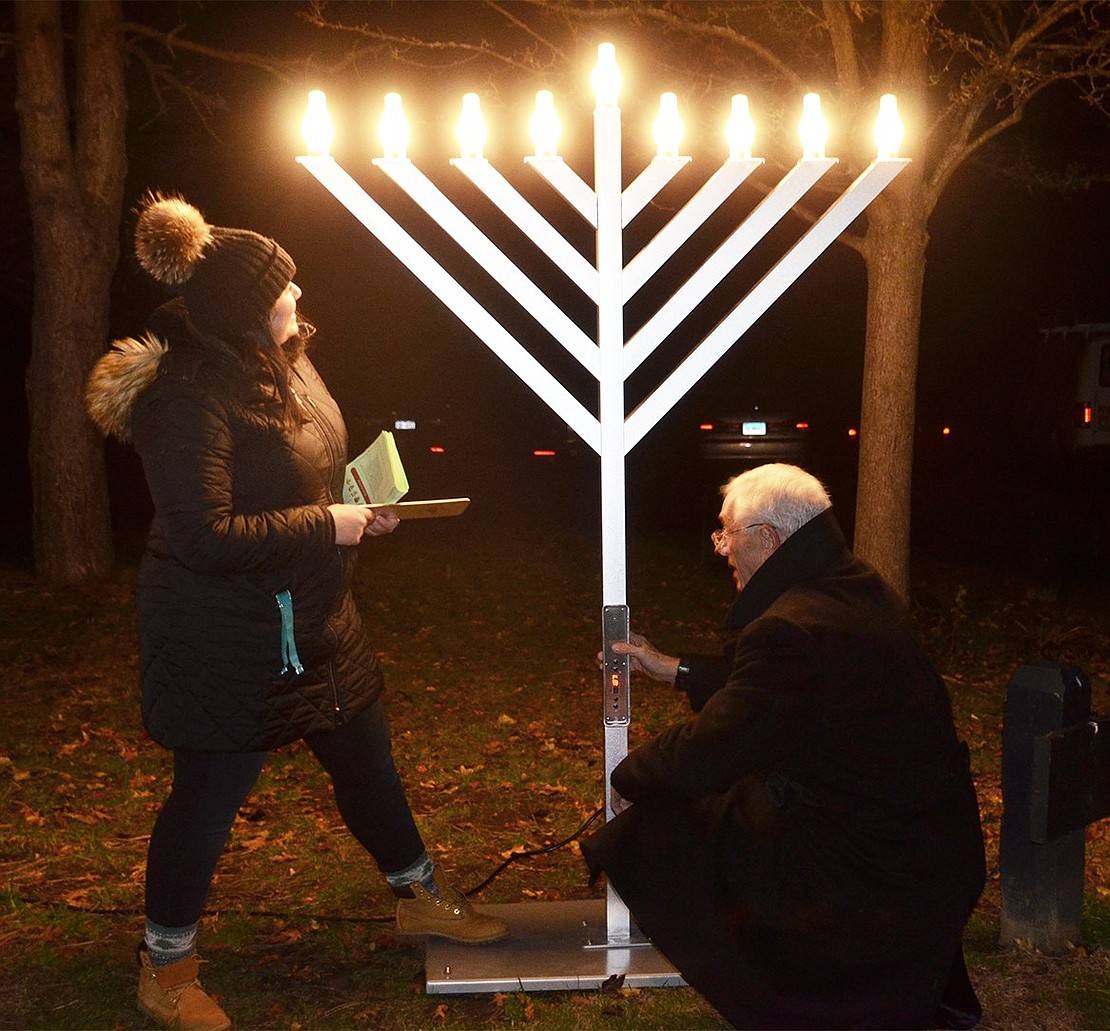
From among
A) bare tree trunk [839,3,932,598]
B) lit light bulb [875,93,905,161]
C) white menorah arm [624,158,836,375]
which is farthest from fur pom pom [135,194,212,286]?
bare tree trunk [839,3,932,598]

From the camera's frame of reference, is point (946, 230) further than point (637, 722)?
Yes

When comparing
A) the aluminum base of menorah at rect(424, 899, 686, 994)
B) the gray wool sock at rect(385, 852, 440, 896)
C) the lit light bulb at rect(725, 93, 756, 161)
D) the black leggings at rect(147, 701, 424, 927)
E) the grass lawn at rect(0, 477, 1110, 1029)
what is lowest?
the grass lawn at rect(0, 477, 1110, 1029)

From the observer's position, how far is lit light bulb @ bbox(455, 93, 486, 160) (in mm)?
3500

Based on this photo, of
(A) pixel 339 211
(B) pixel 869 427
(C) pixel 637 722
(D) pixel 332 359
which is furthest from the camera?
(D) pixel 332 359

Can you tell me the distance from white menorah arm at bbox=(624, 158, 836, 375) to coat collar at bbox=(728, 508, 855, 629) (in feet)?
2.41

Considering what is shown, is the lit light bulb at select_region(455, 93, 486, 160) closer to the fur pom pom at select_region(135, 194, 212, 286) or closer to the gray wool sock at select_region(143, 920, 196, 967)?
the fur pom pom at select_region(135, 194, 212, 286)

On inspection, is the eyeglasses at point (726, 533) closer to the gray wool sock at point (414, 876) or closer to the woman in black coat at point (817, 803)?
the woman in black coat at point (817, 803)

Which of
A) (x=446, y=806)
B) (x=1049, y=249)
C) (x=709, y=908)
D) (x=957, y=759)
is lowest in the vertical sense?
(x=446, y=806)

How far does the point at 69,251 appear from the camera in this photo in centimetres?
1023

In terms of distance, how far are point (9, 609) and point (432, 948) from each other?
6.67 m

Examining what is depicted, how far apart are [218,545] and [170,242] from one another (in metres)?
0.75

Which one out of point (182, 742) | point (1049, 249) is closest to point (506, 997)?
point (182, 742)

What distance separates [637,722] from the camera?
22.7ft

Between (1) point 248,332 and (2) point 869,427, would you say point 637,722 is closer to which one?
(2) point 869,427
